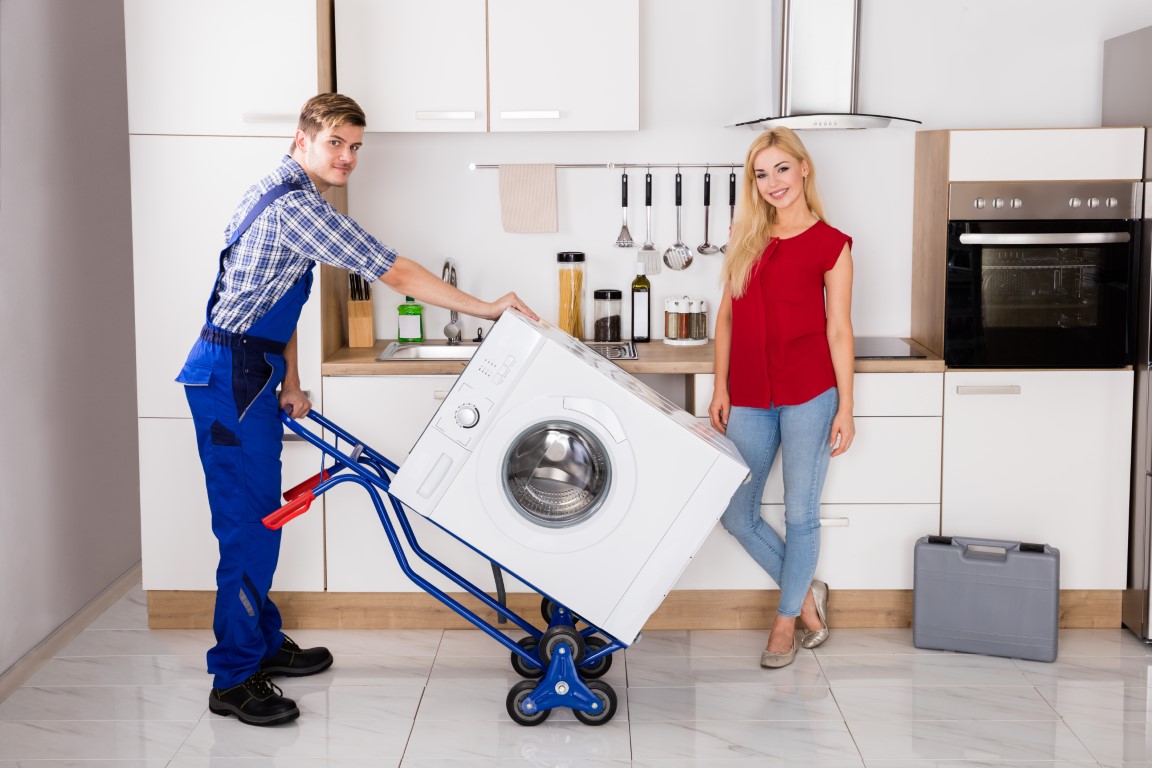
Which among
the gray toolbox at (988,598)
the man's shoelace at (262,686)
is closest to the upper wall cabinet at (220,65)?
the man's shoelace at (262,686)

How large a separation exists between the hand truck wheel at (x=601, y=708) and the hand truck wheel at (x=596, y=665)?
0.15 m

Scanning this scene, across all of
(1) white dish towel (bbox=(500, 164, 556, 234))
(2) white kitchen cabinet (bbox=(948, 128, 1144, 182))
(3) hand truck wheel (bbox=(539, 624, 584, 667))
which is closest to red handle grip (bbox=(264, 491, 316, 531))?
(3) hand truck wheel (bbox=(539, 624, 584, 667))

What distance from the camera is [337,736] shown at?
2762 millimetres

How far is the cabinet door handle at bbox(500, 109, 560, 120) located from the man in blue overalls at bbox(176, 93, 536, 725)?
78 centimetres

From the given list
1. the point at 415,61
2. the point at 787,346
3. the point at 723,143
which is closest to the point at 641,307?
the point at 723,143

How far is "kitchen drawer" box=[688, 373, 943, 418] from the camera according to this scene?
3.27m

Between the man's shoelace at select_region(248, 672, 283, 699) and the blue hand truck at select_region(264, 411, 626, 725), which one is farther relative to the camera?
the man's shoelace at select_region(248, 672, 283, 699)

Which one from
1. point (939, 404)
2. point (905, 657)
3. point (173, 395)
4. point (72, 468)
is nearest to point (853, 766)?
point (905, 657)

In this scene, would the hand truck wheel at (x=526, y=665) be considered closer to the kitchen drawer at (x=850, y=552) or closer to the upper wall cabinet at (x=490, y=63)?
the kitchen drawer at (x=850, y=552)

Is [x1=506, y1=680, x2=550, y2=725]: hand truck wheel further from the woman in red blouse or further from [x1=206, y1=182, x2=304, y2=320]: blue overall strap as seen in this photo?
[x1=206, y1=182, x2=304, y2=320]: blue overall strap

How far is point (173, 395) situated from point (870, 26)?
2417 millimetres

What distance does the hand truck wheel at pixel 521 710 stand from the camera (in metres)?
2.79

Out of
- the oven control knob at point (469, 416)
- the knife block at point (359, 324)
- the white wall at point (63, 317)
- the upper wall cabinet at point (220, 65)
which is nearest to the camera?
the oven control knob at point (469, 416)

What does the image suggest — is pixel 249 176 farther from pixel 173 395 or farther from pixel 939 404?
pixel 939 404
